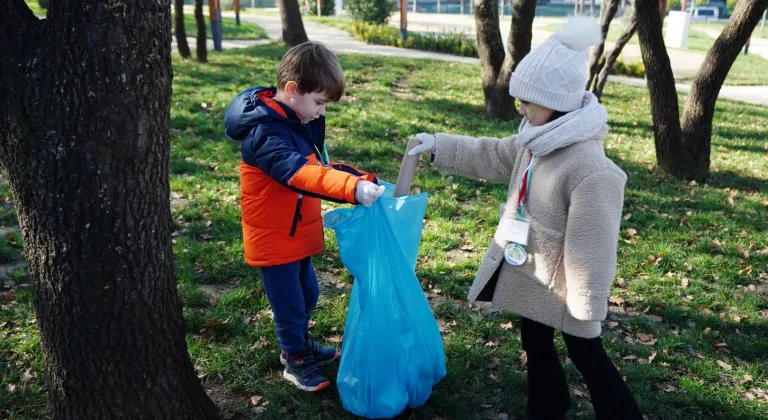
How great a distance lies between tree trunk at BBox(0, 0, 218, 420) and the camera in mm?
2016

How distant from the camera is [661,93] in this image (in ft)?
20.6

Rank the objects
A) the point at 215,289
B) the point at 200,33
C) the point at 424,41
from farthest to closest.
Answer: the point at 424,41 < the point at 200,33 < the point at 215,289

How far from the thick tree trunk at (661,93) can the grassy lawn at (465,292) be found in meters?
0.25

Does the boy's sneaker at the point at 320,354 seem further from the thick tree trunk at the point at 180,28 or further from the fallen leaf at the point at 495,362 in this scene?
the thick tree trunk at the point at 180,28

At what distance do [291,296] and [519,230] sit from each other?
1.01 m

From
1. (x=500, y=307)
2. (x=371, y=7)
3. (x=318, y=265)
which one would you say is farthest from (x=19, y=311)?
(x=371, y=7)

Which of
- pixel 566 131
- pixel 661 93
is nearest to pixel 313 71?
pixel 566 131

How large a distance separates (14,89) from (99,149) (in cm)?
32

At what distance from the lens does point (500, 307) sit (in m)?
2.53

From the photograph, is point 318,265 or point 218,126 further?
point 218,126

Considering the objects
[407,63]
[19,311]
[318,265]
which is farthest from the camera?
[407,63]

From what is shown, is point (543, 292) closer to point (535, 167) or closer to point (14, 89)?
point (535, 167)

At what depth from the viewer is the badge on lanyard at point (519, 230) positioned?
2442 millimetres

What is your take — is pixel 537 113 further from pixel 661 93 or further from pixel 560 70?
pixel 661 93
